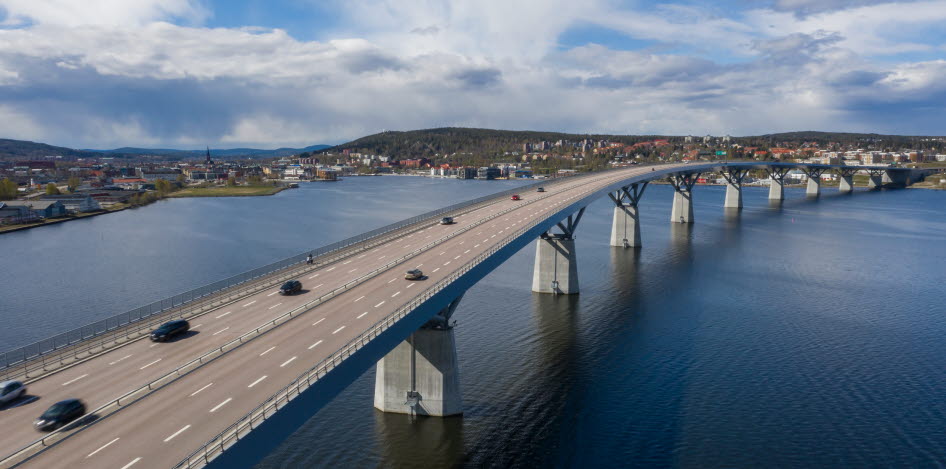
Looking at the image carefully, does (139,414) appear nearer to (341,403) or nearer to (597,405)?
(341,403)

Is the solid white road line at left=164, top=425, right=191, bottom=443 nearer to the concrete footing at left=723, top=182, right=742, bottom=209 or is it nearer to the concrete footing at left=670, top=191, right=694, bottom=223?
the concrete footing at left=670, top=191, right=694, bottom=223

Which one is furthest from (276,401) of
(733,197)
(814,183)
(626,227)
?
(814,183)

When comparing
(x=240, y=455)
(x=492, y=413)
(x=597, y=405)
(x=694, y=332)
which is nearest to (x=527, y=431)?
(x=492, y=413)

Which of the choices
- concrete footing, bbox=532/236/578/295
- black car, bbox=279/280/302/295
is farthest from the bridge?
concrete footing, bbox=532/236/578/295

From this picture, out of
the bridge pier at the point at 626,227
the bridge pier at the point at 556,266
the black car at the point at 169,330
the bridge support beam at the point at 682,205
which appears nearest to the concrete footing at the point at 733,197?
the bridge support beam at the point at 682,205

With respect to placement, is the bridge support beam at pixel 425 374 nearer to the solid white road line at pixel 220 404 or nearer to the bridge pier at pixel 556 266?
the solid white road line at pixel 220 404

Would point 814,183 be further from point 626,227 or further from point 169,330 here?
point 169,330
